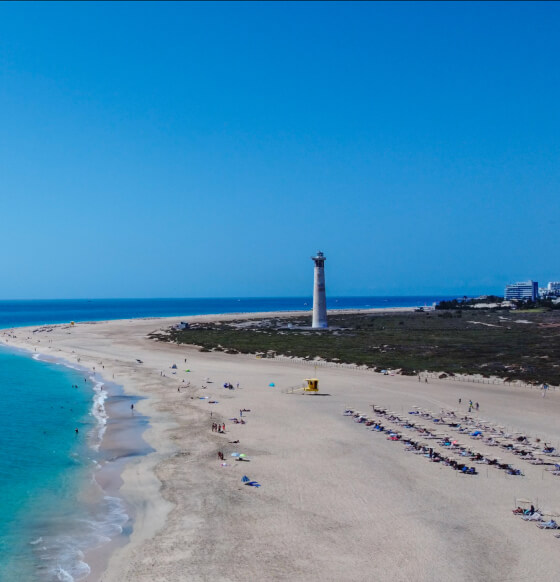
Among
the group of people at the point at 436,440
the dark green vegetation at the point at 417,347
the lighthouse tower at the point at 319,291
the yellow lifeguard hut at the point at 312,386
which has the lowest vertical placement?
the group of people at the point at 436,440

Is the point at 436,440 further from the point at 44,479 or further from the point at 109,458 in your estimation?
the point at 44,479

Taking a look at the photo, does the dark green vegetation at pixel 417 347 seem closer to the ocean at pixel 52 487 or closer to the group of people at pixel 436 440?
the group of people at pixel 436 440

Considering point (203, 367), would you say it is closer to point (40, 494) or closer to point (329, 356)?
point (329, 356)

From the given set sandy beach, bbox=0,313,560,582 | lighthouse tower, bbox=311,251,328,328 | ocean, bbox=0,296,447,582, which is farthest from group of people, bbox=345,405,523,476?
lighthouse tower, bbox=311,251,328,328

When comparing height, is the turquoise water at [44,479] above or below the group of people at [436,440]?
below

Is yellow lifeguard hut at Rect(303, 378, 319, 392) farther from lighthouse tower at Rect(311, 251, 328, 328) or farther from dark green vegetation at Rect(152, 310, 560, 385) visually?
lighthouse tower at Rect(311, 251, 328, 328)

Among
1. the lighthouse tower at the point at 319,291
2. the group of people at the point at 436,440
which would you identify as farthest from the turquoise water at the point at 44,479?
the lighthouse tower at the point at 319,291

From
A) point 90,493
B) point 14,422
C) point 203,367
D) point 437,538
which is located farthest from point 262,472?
point 203,367
